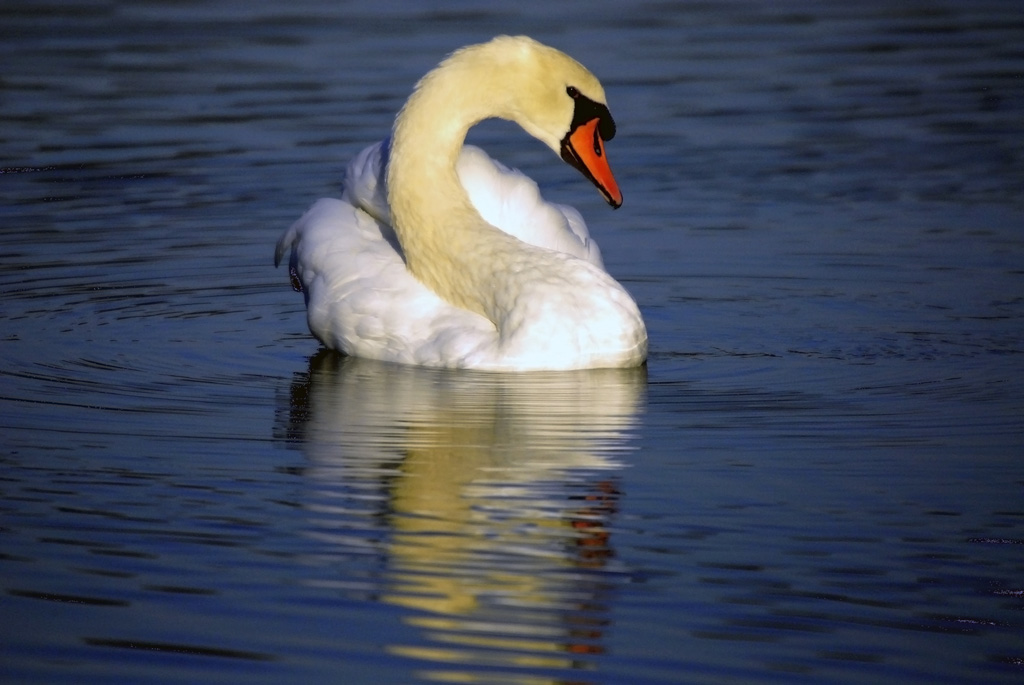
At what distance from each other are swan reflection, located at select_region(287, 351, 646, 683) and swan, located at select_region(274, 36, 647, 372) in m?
0.18

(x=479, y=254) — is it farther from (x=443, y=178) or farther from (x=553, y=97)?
(x=553, y=97)

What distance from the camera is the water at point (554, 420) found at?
5387 mm

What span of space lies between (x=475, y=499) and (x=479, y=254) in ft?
10.1

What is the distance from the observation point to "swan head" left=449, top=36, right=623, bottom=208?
9.66 meters

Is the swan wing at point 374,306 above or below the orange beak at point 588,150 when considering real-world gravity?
below

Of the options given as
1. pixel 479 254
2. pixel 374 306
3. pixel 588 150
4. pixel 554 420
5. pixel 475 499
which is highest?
pixel 588 150

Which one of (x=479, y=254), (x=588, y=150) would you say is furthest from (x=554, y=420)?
(x=588, y=150)

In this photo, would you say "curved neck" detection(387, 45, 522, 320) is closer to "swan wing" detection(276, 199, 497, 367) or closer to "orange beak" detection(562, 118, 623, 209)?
"swan wing" detection(276, 199, 497, 367)

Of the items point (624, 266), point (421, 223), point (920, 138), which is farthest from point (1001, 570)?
point (920, 138)

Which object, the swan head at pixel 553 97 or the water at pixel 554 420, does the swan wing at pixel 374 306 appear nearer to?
the water at pixel 554 420

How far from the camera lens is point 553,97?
31.8 feet

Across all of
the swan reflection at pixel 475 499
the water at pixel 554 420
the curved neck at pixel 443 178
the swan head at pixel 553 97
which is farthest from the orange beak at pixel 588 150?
the swan reflection at pixel 475 499

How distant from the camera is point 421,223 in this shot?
984 cm

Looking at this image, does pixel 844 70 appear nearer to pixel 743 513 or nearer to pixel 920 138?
pixel 920 138
